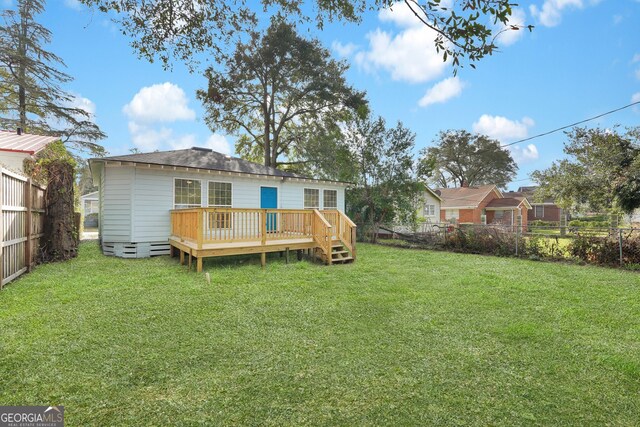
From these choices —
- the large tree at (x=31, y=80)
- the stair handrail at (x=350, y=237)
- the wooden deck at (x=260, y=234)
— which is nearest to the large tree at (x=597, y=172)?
the stair handrail at (x=350, y=237)

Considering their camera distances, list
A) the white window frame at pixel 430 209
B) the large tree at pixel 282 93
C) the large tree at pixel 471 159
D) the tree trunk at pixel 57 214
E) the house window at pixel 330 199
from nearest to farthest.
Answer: the tree trunk at pixel 57 214
the house window at pixel 330 199
the large tree at pixel 282 93
the white window frame at pixel 430 209
the large tree at pixel 471 159

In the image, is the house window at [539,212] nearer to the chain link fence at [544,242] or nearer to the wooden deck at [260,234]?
the chain link fence at [544,242]

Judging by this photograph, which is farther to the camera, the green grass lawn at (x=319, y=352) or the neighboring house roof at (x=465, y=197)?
the neighboring house roof at (x=465, y=197)

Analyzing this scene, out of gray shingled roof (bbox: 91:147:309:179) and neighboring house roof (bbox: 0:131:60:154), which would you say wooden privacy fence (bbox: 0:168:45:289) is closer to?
gray shingled roof (bbox: 91:147:309:179)

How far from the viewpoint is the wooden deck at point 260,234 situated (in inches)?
277

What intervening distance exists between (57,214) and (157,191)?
7.57ft

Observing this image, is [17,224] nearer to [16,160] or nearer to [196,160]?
[196,160]

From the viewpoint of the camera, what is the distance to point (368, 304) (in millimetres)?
4742

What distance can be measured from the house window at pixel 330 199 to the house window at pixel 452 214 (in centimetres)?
1875

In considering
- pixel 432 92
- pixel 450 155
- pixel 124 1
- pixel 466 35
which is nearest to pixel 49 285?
pixel 124 1

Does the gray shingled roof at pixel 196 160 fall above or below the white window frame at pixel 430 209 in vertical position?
above

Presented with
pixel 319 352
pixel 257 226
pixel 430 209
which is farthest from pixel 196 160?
pixel 430 209

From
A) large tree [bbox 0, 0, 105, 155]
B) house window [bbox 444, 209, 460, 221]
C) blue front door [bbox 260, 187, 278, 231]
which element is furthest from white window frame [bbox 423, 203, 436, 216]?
large tree [bbox 0, 0, 105, 155]

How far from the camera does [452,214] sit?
29.0 m
